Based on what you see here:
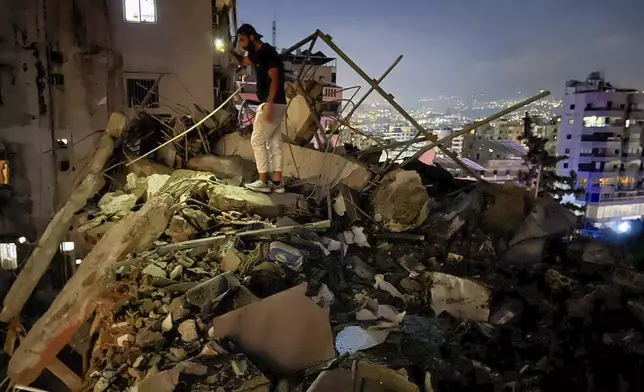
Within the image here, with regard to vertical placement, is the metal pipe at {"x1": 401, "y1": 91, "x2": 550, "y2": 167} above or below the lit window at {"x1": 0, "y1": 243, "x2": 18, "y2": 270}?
above

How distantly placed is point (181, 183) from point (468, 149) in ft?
125

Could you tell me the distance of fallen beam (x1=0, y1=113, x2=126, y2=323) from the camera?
5.63m

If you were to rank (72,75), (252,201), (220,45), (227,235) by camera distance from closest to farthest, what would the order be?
(227,235) → (252,201) → (72,75) → (220,45)

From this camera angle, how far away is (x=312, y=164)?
697 centimetres

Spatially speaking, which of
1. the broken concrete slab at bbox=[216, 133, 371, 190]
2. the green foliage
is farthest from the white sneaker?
the green foliage

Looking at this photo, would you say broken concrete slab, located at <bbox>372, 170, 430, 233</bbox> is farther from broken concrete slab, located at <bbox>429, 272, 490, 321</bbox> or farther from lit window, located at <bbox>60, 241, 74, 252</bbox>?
lit window, located at <bbox>60, 241, 74, 252</bbox>

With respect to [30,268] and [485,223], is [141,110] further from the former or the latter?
[485,223]

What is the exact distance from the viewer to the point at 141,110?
308 inches

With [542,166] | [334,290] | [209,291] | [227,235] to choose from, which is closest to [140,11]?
[227,235]

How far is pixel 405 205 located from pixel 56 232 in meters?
4.86

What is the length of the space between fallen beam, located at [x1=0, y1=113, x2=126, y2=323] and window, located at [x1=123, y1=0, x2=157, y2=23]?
6499 millimetres

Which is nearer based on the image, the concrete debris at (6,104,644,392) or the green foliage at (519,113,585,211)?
the concrete debris at (6,104,644,392)

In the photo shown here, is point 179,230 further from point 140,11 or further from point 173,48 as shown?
point 140,11

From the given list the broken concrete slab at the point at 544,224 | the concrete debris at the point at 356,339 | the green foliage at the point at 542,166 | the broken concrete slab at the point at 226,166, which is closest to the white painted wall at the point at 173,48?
the broken concrete slab at the point at 226,166
